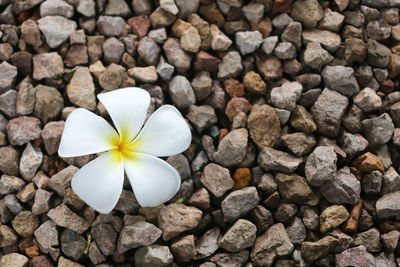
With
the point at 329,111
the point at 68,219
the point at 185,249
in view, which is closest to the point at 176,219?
the point at 185,249

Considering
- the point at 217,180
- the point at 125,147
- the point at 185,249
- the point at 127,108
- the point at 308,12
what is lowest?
the point at 185,249

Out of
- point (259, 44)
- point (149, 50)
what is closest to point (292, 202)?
point (259, 44)

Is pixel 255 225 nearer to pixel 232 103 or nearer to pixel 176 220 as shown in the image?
pixel 176 220

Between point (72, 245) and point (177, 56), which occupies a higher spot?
point (177, 56)

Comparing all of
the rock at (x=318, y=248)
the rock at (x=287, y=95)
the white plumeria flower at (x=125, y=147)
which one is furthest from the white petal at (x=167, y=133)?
the rock at (x=318, y=248)

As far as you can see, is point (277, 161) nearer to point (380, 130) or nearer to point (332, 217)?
point (332, 217)

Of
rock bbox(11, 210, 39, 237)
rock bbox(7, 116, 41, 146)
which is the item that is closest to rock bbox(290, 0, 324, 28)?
rock bbox(7, 116, 41, 146)

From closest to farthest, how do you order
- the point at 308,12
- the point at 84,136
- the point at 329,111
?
the point at 84,136
the point at 329,111
the point at 308,12
